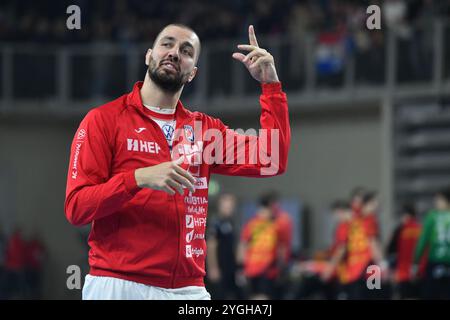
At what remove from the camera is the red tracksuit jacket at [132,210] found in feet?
16.3

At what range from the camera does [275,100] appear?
17.8 ft

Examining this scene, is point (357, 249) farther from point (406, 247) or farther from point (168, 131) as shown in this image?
point (168, 131)

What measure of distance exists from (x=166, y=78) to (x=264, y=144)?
0.64 m

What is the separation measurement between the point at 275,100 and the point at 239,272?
40.0 feet

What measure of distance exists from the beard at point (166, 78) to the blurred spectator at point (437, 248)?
8.78 metres

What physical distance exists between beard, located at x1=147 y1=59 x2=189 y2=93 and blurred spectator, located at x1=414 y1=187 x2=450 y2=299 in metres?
8.78

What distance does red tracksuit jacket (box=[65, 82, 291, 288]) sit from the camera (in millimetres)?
4961

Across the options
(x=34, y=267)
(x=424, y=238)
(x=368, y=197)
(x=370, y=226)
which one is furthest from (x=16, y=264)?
(x=424, y=238)

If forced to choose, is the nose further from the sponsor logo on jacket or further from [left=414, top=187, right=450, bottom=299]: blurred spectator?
[left=414, top=187, right=450, bottom=299]: blurred spectator

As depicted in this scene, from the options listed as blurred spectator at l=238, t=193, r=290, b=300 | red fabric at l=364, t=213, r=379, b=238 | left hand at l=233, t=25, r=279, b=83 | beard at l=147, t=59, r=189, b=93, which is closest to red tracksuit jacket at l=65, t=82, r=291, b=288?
beard at l=147, t=59, r=189, b=93

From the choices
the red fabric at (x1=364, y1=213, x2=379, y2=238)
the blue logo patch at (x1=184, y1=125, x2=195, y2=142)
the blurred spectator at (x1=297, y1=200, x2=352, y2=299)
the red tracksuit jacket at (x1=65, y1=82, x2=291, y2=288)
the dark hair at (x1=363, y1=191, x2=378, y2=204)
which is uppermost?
the blue logo patch at (x1=184, y1=125, x2=195, y2=142)

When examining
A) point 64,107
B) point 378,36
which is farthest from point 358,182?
point 64,107
